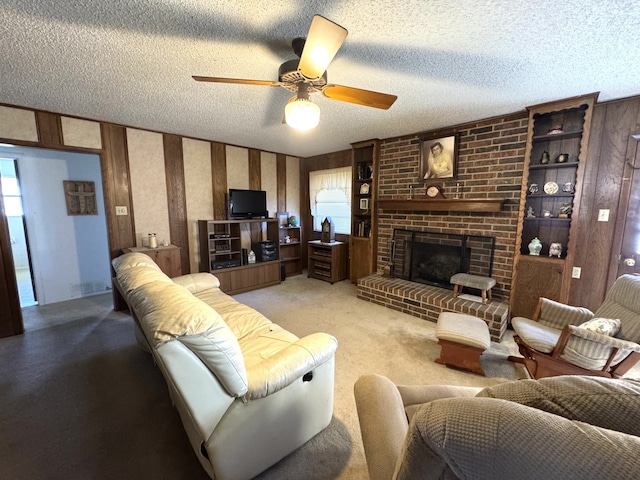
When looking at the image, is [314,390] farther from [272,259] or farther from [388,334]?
[272,259]

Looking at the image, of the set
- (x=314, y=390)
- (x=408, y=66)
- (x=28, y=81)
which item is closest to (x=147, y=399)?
(x=314, y=390)

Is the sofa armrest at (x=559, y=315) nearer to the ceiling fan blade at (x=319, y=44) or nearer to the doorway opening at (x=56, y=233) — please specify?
the ceiling fan blade at (x=319, y=44)

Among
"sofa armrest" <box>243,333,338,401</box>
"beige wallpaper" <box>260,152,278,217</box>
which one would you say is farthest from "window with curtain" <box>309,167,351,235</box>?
"sofa armrest" <box>243,333,338,401</box>

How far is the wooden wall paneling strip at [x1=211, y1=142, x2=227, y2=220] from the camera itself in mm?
4141

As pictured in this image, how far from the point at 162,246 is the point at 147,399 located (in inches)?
86.6

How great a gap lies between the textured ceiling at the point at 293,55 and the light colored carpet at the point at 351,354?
2358 millimetres

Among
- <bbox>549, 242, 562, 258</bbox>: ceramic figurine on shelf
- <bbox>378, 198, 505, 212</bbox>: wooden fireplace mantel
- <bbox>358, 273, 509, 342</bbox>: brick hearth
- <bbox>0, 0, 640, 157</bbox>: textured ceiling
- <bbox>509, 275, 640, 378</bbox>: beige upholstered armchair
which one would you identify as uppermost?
<bbox>0, 0, 640, 157</bbox>: textured ceiling

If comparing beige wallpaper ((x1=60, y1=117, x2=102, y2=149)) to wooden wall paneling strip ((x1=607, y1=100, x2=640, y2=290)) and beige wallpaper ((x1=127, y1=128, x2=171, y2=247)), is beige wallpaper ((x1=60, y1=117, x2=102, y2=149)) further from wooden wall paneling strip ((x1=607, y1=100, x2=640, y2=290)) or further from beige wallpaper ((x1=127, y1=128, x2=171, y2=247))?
wooden wall paneling strip ((x1=607, y1=100, x2=640, y2=290))

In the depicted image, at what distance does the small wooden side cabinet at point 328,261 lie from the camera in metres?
4.57

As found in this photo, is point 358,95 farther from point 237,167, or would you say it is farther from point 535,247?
point 237,167

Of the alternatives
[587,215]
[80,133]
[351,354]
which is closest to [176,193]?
[80,133]

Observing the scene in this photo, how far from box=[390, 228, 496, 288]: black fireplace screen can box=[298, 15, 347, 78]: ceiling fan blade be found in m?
2.78

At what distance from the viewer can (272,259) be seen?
455 cm

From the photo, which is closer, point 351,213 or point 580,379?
point 580,379
